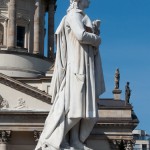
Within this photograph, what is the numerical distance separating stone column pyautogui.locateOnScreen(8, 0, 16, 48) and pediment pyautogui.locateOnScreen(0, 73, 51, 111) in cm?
725

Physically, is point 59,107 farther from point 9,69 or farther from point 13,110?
point 9,69

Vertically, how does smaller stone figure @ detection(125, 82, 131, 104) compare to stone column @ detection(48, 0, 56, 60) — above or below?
below

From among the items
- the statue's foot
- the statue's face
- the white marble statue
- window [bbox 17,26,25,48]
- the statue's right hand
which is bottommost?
the statue's foot

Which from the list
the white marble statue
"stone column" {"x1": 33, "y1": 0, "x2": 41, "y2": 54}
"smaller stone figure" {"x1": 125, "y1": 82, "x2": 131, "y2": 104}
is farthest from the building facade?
the white marble statue

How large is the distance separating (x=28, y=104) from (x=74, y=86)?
4364 centimetres

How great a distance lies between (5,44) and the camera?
58469 millimetres

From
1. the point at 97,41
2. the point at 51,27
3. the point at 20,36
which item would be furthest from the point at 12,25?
the point at 97,41

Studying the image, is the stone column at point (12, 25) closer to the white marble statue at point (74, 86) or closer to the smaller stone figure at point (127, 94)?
the smaller stone figure at point (127, 94)

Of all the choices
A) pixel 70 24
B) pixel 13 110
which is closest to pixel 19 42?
pixel 13 110

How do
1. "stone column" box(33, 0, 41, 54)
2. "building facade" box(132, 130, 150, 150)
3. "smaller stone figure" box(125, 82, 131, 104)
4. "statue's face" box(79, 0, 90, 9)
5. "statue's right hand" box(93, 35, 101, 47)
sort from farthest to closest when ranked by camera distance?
"building facade" box(132, 130, 150, 150) < "stone column" box(33, 0, 41, 54) < "smaller stone figure" box(125, 82, 131, 104) < "statue's face" box(79, 0, 90, 9) < "statue's right hand" box(93, 35, 101, 47)

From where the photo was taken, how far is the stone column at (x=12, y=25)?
5753 cm

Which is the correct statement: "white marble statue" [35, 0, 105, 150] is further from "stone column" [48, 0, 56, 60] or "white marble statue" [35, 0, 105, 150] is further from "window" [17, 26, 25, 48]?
"stone column" [48, 0, 56, 60]

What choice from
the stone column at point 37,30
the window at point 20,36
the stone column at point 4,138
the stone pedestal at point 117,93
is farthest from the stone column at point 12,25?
the stone column at point 4,138

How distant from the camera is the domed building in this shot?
49.4m
